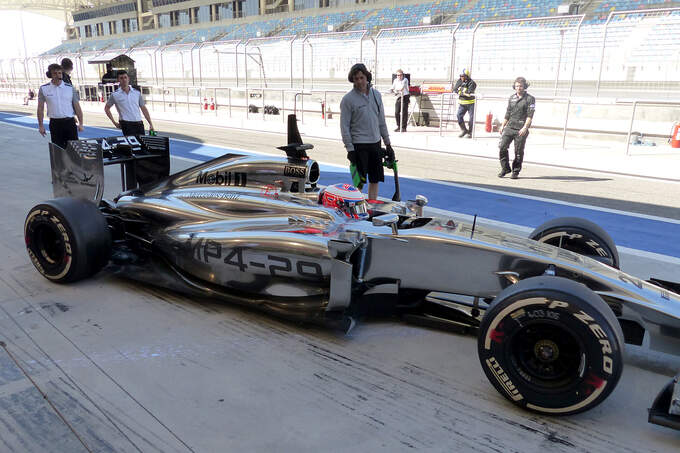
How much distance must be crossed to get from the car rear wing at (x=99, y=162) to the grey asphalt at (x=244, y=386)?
1.09 metres

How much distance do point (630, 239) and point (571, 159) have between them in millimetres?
5264

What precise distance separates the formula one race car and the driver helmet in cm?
1

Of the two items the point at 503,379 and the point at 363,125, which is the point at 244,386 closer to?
the point at 503,379

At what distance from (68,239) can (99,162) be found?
1010 mm

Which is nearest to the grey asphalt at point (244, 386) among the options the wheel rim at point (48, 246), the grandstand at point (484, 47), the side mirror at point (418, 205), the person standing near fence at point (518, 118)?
the wheel rim at point (48, 246)

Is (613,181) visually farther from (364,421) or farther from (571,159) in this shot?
(364,421)

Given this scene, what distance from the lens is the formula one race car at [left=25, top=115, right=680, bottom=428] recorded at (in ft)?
8.31

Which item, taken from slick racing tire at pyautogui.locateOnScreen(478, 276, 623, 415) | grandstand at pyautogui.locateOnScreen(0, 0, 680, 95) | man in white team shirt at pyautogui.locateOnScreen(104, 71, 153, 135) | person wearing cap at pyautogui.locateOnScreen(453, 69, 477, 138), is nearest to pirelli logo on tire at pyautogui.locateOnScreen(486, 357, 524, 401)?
slick racing tire at pyautogui.locateOnScreen(478, 276, 623, 415)

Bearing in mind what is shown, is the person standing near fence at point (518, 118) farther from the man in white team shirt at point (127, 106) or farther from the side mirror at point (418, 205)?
the man in white team shirt at point (127, 106)

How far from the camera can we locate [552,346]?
255cm

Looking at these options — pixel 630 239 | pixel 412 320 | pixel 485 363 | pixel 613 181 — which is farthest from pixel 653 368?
pixel 613 181

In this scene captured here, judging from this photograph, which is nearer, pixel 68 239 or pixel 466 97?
pixel 68 239

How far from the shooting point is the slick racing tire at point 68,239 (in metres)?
3.96

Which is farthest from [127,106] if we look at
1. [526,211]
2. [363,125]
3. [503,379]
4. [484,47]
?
[484,47]
